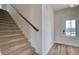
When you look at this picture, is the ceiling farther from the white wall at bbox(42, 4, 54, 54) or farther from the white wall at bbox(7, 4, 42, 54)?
the white wall at bbox(7, 4, 42, 54)

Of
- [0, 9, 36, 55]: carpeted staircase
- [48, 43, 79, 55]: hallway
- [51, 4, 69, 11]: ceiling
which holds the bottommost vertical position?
[48, 43, 79, 55]: hallway

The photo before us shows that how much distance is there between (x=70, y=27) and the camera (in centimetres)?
147

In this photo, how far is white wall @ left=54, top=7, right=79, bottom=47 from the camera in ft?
4.72

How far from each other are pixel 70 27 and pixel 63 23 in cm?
12

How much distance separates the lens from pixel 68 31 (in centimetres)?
149

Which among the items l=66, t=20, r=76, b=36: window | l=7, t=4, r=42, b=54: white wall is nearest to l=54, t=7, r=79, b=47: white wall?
l=66, t=20, r=76, b=36: window

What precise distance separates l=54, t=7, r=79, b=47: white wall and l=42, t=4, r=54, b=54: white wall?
0.06 metres

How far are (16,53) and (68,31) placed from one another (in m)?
0.79

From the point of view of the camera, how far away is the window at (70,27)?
145 centimetres

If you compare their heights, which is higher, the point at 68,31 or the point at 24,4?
the point at 24,4
